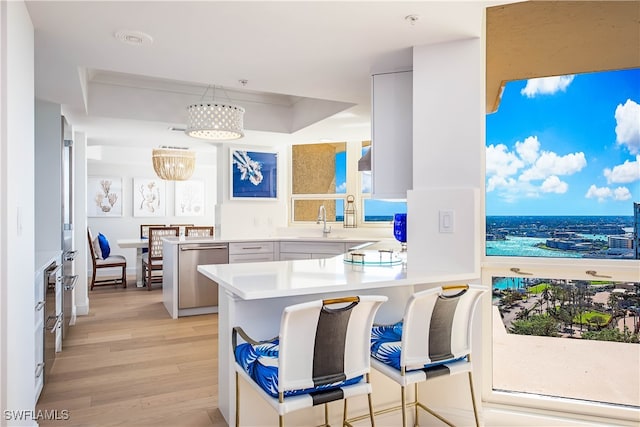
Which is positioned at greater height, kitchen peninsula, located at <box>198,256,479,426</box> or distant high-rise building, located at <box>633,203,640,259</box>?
distant high-rise building, located at <box>633,203,640,259</box>

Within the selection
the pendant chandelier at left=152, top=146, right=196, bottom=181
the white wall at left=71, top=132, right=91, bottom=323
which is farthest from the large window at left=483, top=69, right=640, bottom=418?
the pendant chandelier at left=152, top=146, right=196, bottom=181

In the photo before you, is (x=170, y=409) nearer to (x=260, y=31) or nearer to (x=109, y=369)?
(x=109, y=369)

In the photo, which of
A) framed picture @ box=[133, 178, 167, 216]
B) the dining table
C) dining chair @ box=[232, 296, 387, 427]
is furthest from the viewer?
framed picture @ box=[133, 178, 167, 216]

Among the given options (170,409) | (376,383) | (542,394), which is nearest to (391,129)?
(376,383)

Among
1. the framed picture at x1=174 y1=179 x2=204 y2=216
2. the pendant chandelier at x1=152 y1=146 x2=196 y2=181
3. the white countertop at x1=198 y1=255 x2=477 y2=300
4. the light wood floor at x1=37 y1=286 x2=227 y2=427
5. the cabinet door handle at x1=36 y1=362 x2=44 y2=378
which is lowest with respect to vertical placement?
the light wood floor at x1=37 y1=286 x2=227 y2=427

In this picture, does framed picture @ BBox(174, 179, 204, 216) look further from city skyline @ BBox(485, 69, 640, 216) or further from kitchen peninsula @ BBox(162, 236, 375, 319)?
city skyline @ BBox(485, 69, 640, 216)

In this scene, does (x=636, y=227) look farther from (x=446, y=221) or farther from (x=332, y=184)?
(x=332, y=184)

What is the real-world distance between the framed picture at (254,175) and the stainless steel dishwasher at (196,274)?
0.88 m

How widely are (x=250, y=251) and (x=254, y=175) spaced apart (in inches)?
43.6

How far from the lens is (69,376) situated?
9.62 feet

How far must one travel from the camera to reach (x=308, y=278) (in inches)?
81.4

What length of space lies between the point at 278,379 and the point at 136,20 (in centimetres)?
184

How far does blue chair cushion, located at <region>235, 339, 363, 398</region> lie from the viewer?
60.6 inches

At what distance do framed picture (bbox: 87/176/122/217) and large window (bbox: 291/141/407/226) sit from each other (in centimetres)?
370
